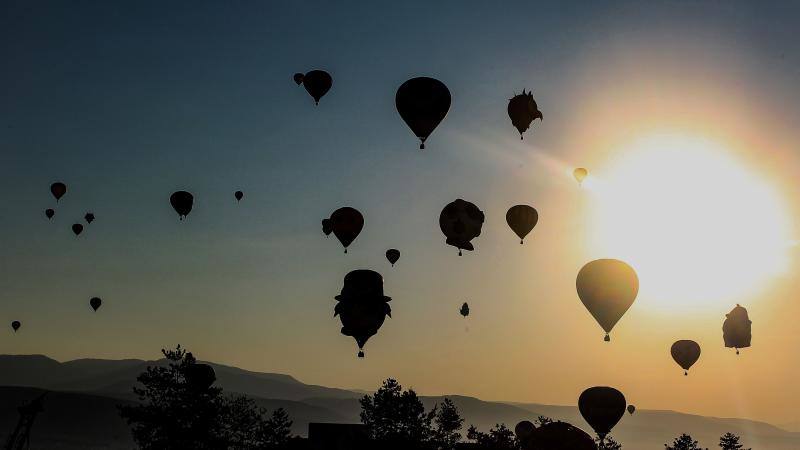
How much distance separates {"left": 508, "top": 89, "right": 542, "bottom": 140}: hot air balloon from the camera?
50.7 metres

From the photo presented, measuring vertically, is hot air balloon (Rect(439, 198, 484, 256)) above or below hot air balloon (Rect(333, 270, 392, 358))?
above

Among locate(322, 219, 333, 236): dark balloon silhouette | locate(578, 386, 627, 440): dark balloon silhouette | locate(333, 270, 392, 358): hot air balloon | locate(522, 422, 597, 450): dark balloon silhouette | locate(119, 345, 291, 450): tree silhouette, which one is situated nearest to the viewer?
locate(522, 422, 597, 450): dark balloon silhouette

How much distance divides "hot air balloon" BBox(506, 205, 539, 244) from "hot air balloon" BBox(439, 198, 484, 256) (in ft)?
18.4

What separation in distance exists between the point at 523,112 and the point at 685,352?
29.0 metres

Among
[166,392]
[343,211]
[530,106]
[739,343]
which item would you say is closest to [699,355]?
[739,343]

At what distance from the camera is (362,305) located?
138 feet

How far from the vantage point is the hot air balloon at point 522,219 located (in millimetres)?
55438

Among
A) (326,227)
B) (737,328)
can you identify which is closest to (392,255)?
(326,227)

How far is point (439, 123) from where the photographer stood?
45.6 meters

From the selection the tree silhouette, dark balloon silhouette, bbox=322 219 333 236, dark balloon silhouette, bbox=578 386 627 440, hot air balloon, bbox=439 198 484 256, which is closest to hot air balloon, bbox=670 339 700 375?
dark balloon silhouette, bbox=578 386 627 440

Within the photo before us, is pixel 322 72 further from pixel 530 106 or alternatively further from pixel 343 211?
pixel 530 106

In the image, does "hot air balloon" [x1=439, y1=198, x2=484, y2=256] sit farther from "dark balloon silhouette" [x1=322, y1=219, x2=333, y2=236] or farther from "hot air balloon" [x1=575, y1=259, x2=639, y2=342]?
"dark balloon silhouette" [x1=322, y1=219, x2=333, y2=236]

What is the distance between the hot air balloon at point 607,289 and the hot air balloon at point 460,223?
739 centimetres

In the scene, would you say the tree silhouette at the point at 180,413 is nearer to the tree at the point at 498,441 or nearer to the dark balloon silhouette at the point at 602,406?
the tree at the point at 498,441
